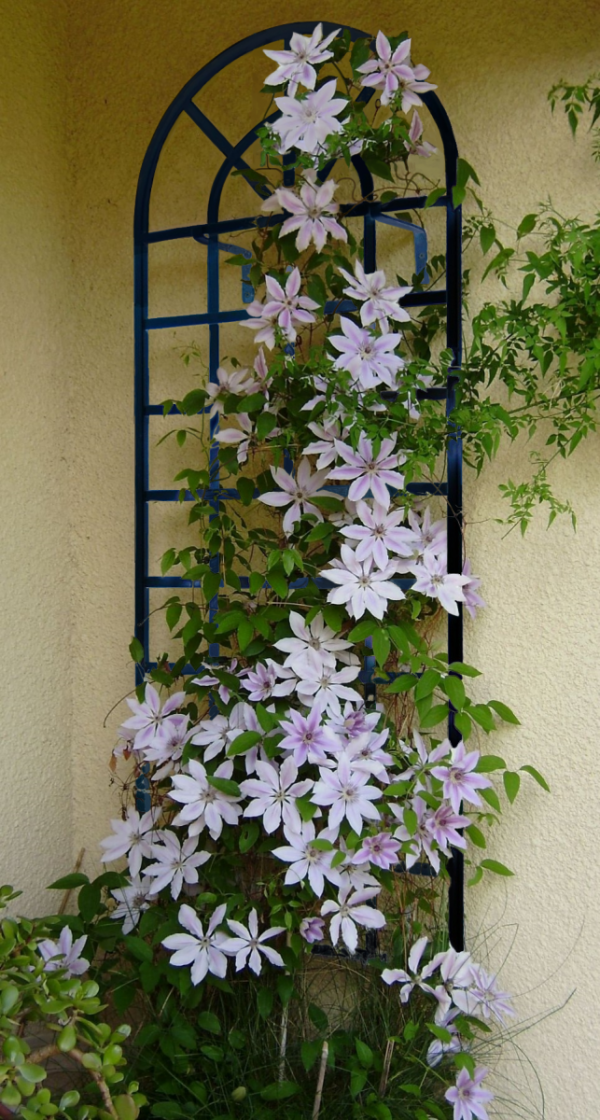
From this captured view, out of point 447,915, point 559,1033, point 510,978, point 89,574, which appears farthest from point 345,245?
point 559,1033

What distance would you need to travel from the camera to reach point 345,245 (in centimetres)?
201

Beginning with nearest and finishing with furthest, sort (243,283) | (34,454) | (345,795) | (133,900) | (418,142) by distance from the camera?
(345,795) → (418,142) → (133,900) → (243,283) → (34,454)

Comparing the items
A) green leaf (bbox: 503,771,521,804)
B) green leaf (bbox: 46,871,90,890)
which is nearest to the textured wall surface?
green leaf (bbox: 46,871,90,890)

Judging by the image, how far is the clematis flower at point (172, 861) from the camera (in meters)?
1.87

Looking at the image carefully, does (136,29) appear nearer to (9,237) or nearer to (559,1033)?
(9,237)

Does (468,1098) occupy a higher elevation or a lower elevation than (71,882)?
lower

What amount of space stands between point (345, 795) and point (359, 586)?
1.33 ft

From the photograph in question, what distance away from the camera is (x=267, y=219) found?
1943 millimetres

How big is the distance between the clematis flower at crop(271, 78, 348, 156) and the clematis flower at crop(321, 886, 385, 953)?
1458mm

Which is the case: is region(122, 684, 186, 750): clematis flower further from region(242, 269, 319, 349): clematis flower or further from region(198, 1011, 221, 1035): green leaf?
region(242, 269, 319, 349): clematis flower

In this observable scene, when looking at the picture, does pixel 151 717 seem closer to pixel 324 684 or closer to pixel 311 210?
pixel 324 684

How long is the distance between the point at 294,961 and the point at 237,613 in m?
0.70

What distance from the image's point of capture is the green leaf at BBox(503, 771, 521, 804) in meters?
1.86

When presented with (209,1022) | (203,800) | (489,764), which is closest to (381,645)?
Result: (489,764)
